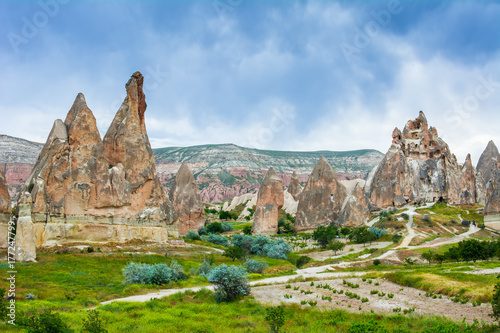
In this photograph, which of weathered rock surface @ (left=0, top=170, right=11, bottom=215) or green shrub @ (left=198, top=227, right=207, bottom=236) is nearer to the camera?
weathered rock surface @ (left=0, top=170, right=11, bottom=215)

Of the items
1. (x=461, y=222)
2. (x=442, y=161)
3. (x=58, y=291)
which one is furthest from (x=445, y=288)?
(x=442, y=161)

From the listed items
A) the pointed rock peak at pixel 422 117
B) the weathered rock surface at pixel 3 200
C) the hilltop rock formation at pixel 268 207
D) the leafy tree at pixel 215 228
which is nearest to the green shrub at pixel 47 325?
the weathered rock surface at pixel 3 200

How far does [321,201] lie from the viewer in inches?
2333

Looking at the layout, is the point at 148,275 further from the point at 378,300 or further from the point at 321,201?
the point at 321,201

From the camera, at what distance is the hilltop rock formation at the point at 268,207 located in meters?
56.2

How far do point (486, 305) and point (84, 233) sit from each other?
1111 inches

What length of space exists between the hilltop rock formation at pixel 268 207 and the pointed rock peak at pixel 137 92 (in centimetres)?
2412

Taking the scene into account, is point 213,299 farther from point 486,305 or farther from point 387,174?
point 387,174

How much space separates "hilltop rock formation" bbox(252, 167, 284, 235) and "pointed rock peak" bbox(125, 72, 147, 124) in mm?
24125

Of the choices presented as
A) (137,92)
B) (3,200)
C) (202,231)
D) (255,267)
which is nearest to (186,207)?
(202,231)

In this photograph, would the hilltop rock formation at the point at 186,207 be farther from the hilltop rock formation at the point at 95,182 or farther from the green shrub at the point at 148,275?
the green shrub at the point at 148,275

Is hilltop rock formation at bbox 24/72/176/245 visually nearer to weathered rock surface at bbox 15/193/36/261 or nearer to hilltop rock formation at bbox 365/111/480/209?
weathered rock surface at bbox 15/193/36/261

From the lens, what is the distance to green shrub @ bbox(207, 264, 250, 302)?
16.1 m

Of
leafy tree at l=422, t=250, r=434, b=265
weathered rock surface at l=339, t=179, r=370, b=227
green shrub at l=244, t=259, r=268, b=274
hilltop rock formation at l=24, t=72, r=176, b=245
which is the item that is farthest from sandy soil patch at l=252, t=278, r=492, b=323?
weathered rock surface at l=339, t=179, r=370, b=227
